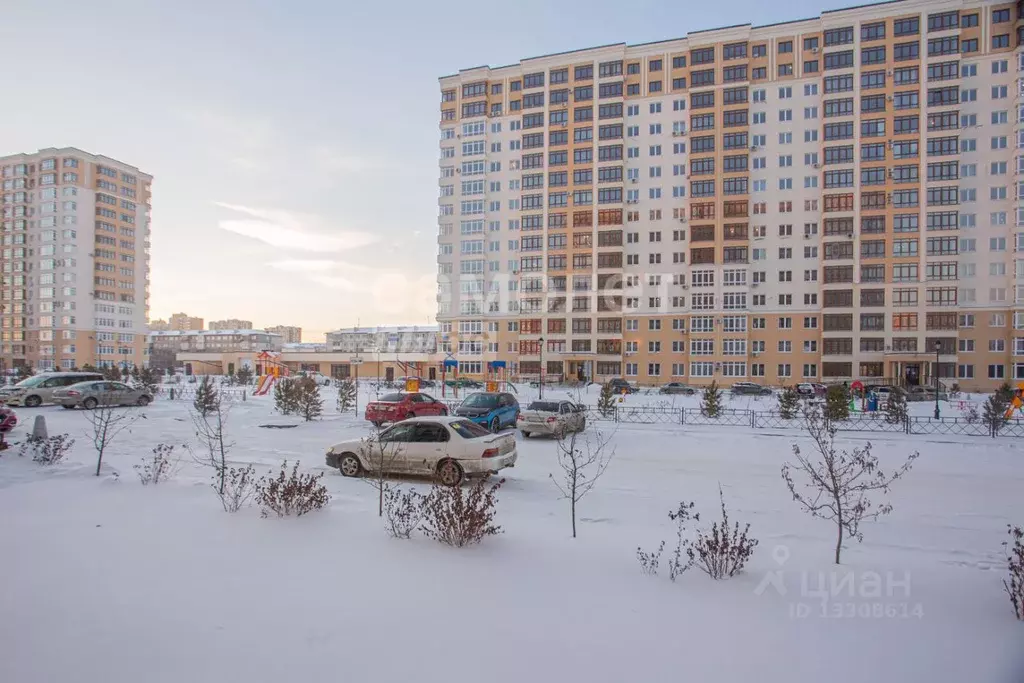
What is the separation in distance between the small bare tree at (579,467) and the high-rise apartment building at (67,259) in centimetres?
9705

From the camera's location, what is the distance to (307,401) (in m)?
25.2

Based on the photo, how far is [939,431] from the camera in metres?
23.3

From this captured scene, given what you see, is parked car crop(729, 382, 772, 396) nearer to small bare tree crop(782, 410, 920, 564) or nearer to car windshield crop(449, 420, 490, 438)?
small bare tree crop(782, 410, 920, 564)

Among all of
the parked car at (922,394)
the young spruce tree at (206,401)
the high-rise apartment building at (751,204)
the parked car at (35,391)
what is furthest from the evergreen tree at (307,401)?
the parked car at (922,394)

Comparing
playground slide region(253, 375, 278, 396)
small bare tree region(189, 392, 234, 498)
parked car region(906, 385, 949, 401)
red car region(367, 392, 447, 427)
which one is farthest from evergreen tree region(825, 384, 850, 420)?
playground slide region(253, 375, 278, 396)

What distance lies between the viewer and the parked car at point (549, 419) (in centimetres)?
1920

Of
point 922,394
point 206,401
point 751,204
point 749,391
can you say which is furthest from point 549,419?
point 751,204

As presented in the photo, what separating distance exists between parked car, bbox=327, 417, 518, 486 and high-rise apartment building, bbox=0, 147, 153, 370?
317 ft

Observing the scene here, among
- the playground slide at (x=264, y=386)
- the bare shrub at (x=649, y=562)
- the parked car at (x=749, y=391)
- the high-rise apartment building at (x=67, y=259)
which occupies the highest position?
the high-rise apartment building at (x=67, y=259)

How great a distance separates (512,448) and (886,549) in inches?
286

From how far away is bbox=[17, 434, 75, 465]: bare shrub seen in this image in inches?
492

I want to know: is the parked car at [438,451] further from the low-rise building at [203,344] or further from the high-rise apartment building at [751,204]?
the low-rise building at [203,344]

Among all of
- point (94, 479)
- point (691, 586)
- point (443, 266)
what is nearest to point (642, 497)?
point (691, 586)

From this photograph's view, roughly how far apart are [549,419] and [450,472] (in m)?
8.00
